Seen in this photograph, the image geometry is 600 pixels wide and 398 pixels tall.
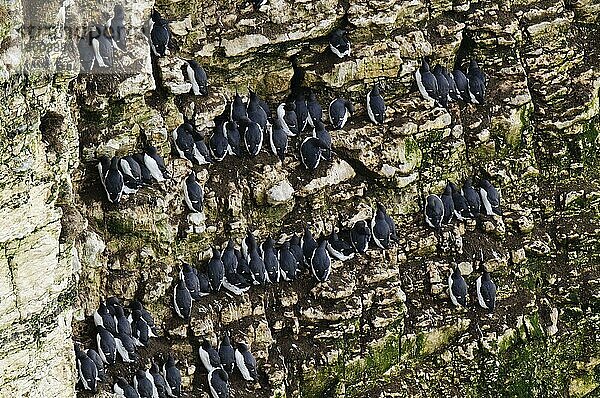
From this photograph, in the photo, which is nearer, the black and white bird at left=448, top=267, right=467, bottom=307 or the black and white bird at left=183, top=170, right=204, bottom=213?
the black and white bird at left=183, top=170, right=204, bottom=213

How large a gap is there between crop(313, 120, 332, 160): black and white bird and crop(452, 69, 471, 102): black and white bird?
2065 millimetres

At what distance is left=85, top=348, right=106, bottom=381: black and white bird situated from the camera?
38.9 ft

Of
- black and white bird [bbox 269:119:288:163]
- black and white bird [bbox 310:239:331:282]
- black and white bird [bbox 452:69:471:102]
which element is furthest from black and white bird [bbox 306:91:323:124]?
black and white bird [bbox 452:69:471:102]

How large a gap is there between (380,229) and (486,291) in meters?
1.82

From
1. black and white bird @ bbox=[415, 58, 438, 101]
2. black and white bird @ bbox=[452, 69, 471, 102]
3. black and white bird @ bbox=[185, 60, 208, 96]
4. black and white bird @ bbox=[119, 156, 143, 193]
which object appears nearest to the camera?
black and white bird @ bbox=[119, 156, 143, 193]

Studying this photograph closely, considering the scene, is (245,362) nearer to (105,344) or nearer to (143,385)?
(143,385)

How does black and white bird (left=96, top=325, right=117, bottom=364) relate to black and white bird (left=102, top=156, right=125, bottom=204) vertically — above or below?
below

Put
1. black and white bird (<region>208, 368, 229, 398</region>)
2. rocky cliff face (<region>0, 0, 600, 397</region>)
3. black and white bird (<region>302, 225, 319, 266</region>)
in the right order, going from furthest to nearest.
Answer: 1. black and white bird (<region>302, 225, 319, 266</region>)
2. black and white bird (<region>208, 368, 229, 398</region>)
3. rocky cliff face (<region>0, 0, 600, 397</region>)

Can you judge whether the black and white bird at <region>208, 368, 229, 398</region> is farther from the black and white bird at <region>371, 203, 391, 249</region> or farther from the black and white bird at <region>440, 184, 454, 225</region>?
the black and white bird at <region>440, 184, 454, 225</region>

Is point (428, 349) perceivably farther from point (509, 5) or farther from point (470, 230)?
point (509, 5)

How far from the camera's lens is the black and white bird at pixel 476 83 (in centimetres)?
1450

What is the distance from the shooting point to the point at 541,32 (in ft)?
49.0

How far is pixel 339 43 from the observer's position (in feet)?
44.8

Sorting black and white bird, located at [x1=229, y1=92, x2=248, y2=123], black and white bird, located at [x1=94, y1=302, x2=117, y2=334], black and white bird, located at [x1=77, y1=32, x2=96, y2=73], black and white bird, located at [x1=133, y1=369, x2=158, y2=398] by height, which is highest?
black and white bird, located at [x1=77, y1=32, x2=96, y2=73]
